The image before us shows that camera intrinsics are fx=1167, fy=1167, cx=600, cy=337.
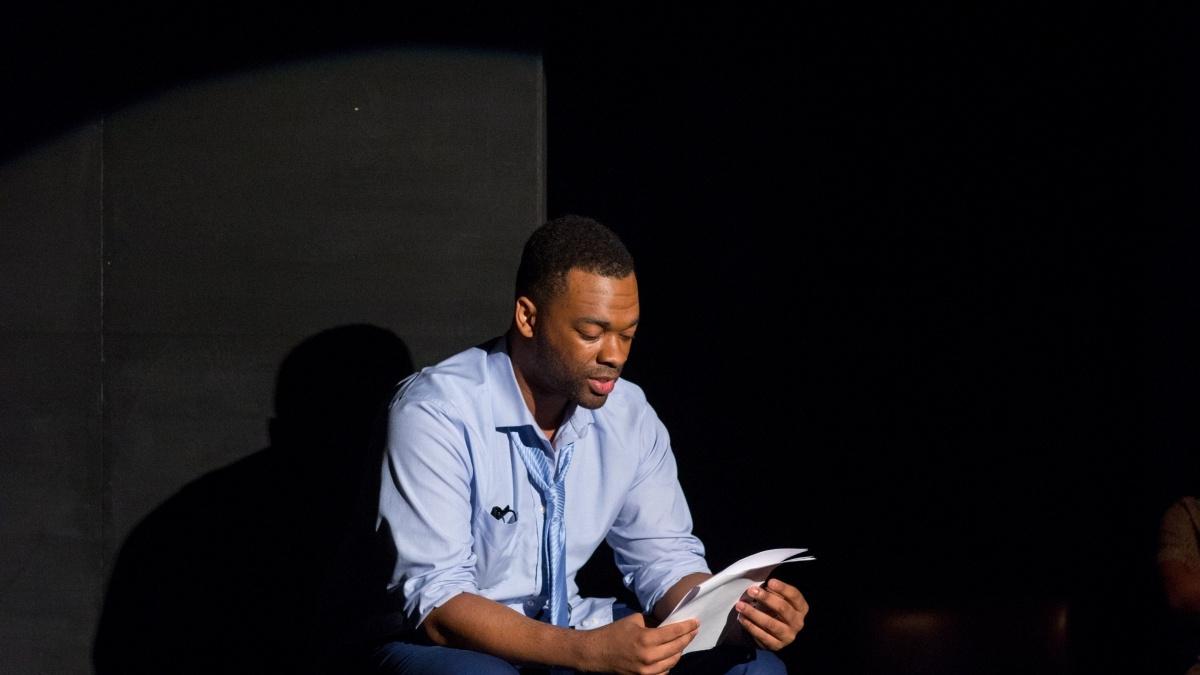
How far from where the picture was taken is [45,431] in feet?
11.3

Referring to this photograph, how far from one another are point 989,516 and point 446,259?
2.07 m

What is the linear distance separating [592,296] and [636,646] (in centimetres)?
76

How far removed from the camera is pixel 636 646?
2.15 m

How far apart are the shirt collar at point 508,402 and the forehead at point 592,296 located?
0.21 m

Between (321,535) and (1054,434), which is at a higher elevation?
(1054,434)

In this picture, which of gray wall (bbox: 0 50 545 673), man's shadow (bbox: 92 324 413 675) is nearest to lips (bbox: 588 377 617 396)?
gray wall (bbox: 0 50 545 673)

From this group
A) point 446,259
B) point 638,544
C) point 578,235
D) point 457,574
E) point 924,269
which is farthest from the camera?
point 924,269

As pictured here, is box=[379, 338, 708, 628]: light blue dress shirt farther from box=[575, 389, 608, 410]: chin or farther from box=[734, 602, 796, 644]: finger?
box=[734, 602, 796, 644]: finger

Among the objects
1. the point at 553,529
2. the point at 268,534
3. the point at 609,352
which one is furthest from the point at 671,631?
the point at 268,534

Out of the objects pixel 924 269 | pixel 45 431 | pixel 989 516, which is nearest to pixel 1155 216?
pixel 924 269

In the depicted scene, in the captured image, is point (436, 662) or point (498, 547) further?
point (498, 547)

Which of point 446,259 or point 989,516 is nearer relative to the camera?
point 446,259

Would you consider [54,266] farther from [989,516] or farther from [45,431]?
[989,516]

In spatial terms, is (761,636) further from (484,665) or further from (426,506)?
(426,506)
